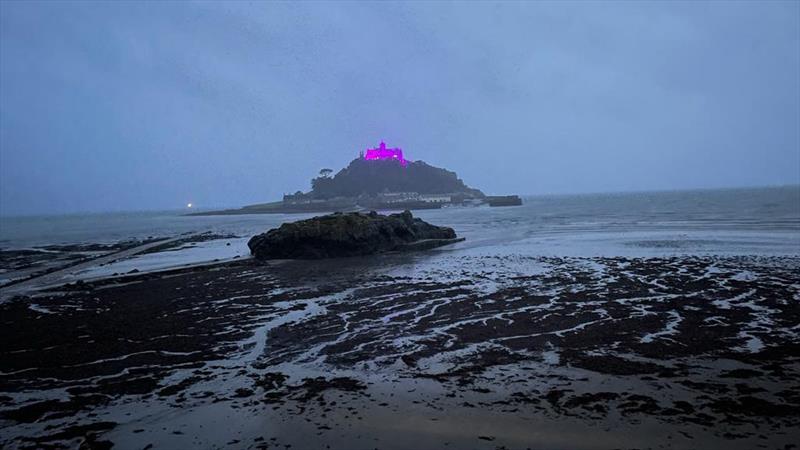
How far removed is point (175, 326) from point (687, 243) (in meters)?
33.4

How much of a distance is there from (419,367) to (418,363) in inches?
10.5

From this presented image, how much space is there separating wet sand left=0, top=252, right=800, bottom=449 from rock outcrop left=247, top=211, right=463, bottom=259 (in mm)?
15155

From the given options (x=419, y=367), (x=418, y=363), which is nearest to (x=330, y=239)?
(x=418, y=363)

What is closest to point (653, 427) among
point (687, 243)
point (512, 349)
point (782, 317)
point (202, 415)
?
point (512, 349)

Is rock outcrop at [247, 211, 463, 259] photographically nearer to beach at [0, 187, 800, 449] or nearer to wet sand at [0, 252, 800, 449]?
beach at [0, 187, 800, 449]

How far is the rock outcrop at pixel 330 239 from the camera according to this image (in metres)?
35.1

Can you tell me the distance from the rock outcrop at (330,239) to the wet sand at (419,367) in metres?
15.2

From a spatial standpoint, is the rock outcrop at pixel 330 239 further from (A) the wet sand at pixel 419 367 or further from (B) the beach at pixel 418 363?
(A) the wet sand at pixel 419 367

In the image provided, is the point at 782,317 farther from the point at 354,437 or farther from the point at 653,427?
the point at 354,437

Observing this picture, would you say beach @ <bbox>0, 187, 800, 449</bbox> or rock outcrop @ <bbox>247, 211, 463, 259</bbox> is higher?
rock outcrop @ <bbox>247, 211, 463, 259</bbox>

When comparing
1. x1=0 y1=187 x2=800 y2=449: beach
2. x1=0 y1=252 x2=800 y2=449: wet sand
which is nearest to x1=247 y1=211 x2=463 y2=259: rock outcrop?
x1=0 y1=187 x2=800 y2=449: beach

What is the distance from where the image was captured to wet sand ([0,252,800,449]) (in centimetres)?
734

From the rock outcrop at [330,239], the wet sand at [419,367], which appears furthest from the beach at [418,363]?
the rock outcrop at [330,239]

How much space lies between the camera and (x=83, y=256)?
39812mm
